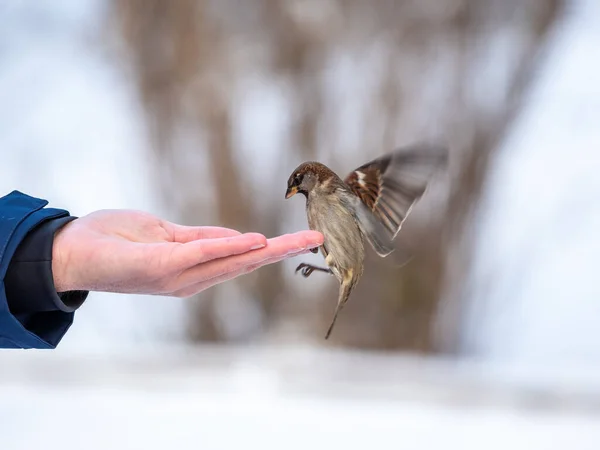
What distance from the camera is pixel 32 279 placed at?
1.36 m

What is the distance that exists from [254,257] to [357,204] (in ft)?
0.76

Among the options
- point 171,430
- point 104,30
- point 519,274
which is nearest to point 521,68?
point 519,274

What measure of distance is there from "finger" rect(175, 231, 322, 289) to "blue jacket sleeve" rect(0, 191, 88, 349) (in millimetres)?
255

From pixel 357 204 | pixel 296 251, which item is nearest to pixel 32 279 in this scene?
pixel 296 251

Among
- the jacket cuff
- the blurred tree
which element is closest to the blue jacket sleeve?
the jacket cuff

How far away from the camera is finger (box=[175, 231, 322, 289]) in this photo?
1.22m

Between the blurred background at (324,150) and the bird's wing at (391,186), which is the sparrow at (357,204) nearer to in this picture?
the bird's wing at (391,186)

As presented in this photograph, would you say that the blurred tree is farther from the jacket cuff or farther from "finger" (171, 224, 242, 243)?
the jacket cuff

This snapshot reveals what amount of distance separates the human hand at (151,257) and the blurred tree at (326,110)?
6.20 feet

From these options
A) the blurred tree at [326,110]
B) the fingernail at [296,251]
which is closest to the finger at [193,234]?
the fingernail at [296,251]

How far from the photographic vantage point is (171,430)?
2.44 meters

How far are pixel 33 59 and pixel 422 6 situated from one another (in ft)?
5.80

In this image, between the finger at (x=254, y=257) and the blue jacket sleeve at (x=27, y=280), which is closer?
the finger at (x=254, y=257)

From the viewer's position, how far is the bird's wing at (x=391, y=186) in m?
1.34
